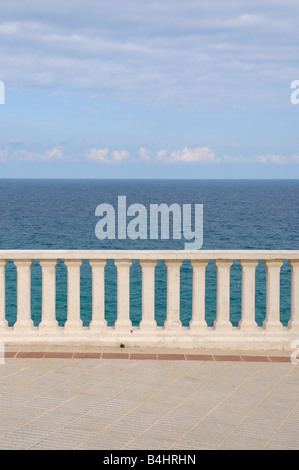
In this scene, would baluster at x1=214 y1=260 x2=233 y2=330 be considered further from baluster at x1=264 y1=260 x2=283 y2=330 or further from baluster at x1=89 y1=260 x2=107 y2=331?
baluster at x1=89 y1=260 x2=107 y2=331

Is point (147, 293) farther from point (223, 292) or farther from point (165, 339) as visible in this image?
point (223, 292)

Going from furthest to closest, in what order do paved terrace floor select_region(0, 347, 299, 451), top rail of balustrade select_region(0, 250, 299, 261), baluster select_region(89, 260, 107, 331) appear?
baluster select_region(89, 260, 107, 331) < top rail of balustrade select_region(0, 250, 299, 261) < paved terrace floor select_region(0, 347, 299, 451)

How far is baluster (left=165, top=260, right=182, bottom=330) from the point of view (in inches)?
297

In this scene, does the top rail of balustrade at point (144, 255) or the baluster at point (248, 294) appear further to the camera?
the baluster at point (248, 294)

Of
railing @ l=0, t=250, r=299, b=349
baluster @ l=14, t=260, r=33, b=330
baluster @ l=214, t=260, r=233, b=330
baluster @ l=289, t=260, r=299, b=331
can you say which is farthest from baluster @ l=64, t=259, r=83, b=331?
baluster @ l=289, t=260, r=299, b=331

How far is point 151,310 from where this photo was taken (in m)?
7.70

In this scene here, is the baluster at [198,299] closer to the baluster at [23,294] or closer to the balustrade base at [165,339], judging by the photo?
the balustrade base at [165,339]

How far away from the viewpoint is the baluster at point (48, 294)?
297 inches

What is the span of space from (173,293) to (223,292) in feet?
2.02

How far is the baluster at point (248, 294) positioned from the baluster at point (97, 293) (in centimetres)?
172

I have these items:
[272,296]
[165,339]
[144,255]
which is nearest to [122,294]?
[144,255]

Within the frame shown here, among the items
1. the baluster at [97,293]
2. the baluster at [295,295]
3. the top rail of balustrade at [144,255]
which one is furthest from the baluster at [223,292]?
the baluster at [97,293]

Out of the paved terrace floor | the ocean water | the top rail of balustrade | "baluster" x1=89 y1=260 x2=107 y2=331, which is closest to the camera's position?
the paved terrace floor

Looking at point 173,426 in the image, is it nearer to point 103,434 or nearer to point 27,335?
point 103,434
